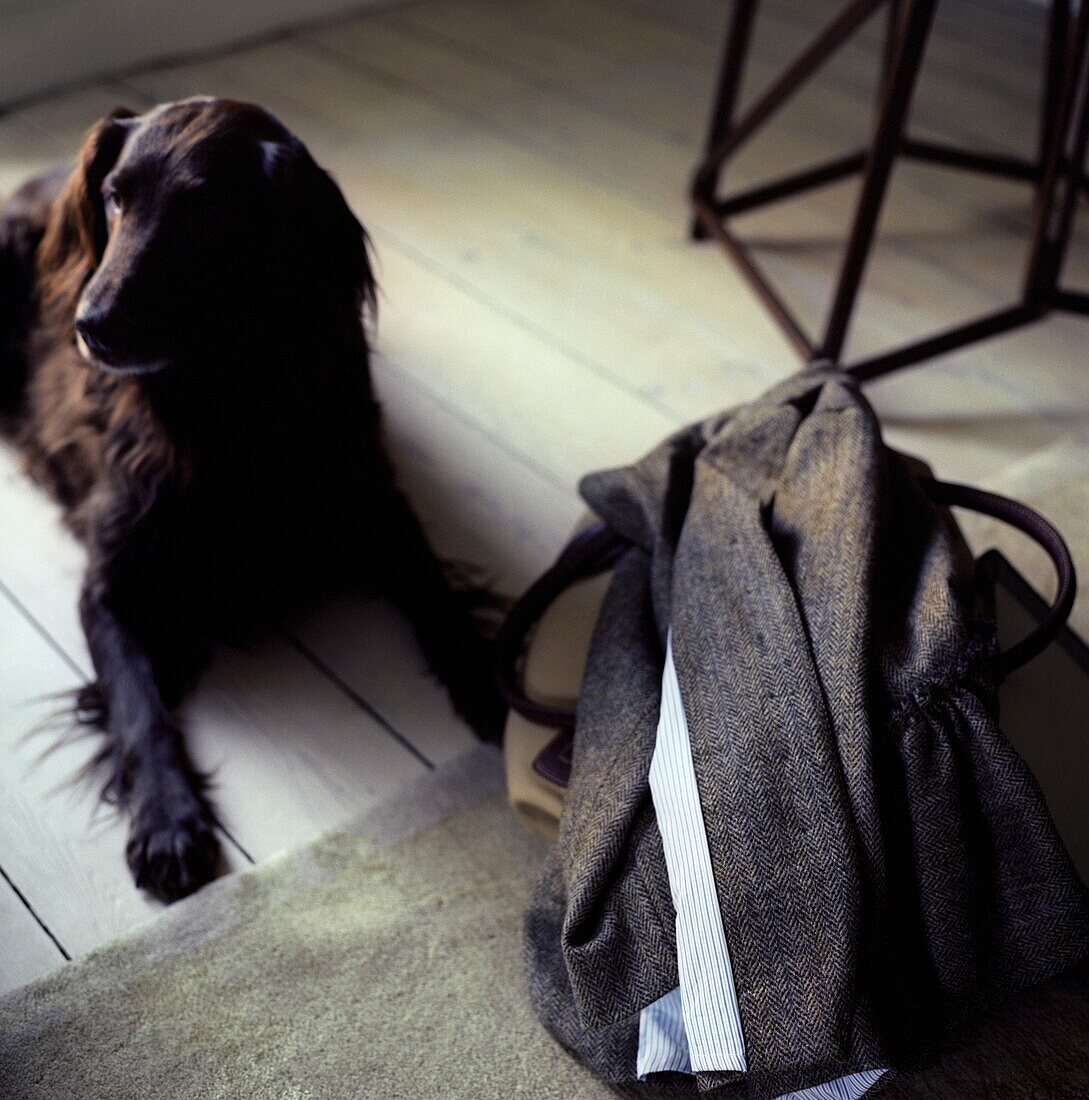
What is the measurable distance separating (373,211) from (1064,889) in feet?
5.58

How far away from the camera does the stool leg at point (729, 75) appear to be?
1.96m

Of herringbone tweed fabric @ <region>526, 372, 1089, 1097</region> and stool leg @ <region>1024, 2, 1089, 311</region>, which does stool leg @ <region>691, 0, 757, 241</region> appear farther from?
herringbone tweed fabric @ <region>526, 372, 1089, 1097</region>

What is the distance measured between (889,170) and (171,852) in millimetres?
1257

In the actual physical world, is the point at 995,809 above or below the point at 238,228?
below

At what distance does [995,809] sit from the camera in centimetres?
92

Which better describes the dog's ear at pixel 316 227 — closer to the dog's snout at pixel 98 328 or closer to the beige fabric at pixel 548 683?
the dog's snout at pixel 98 328

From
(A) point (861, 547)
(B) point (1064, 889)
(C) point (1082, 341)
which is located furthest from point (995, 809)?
(C) point (1082, 341)

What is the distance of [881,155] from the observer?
1.67 metres

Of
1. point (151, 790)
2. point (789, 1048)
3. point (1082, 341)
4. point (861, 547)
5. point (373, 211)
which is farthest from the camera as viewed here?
point (373, 211)

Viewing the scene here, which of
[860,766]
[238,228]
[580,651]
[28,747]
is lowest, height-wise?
[28,747]

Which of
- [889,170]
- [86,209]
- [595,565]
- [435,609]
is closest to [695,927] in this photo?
[595,565]

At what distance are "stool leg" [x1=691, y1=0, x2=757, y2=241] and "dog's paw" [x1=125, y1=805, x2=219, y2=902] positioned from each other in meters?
1.44

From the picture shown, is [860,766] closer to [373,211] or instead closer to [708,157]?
[708,157]

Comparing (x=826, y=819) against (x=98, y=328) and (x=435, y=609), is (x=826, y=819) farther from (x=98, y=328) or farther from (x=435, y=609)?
(x=98, y=328)
